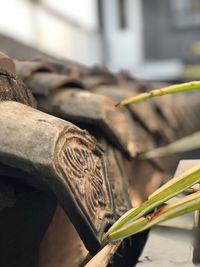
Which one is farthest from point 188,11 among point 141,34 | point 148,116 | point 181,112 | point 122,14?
point 148,116

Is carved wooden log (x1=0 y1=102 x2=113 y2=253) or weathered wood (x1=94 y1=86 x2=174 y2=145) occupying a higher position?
carved wooden log (x1=0 y1=102 x2=113 y2=253)

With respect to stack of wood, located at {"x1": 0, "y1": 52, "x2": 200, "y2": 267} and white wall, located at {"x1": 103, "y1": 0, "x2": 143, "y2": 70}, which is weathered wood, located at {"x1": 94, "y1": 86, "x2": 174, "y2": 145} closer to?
stack of wood, located at {"x1": 0, "y1": 52, "x2": 200, "y2": 267}

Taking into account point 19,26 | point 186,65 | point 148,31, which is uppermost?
point 19,26

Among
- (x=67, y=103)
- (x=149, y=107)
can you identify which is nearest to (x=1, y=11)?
(x=149, y=107)

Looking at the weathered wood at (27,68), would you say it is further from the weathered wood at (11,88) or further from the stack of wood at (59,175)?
the weathered wood at (11,88)

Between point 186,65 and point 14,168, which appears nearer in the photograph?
point 14,168

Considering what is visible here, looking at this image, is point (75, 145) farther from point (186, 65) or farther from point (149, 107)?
point (186, 65)

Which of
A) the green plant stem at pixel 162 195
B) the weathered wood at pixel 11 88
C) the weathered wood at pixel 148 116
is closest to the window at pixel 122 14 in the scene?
the weathered wood at pixel 148 116

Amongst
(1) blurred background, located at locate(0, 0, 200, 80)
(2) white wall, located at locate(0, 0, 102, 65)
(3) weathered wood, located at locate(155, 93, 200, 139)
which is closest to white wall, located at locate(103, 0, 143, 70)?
(1) blurred background, located at locate(0, 0, 200, 80)
